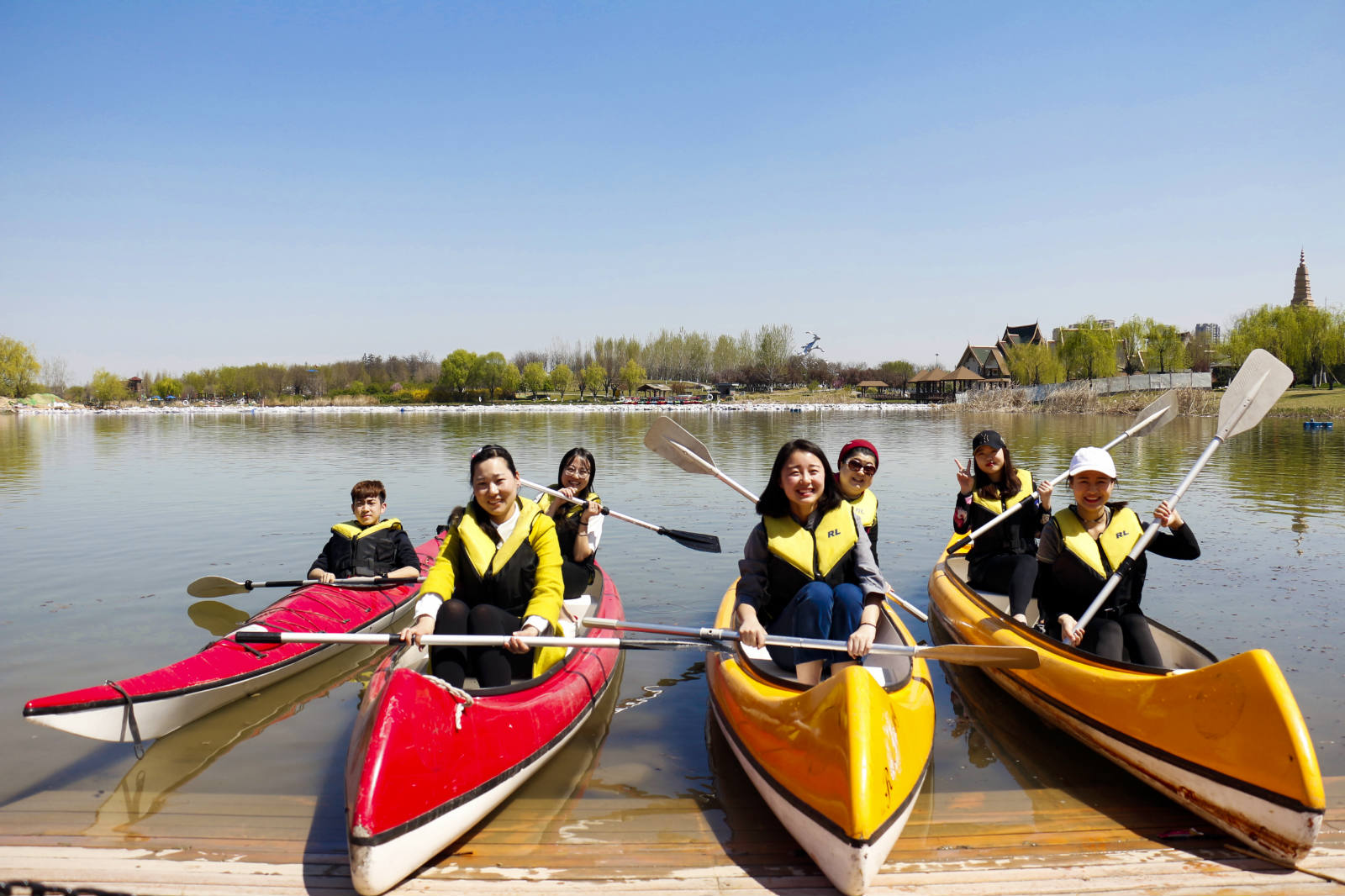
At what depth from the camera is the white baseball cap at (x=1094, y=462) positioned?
4.60 meters

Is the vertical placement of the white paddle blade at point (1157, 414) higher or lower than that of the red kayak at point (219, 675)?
higher

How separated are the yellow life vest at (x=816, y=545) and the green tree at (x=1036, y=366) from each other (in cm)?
6319

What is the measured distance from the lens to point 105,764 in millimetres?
4586

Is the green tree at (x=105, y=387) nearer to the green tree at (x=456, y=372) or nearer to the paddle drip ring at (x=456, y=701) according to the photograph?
the green tree at (x=456, y=372)

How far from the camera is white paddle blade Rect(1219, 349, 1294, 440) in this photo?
6.38 meters

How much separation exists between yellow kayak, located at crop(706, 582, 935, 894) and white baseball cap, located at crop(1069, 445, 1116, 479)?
5.48 feet

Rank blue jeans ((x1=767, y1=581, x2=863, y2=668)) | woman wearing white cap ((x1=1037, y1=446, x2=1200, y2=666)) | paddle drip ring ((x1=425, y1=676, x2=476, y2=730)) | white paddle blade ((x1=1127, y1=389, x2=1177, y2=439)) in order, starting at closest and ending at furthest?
paddle drip ring ((x1=425, y1=676, x2=476, y2=730)) → blue jeans ((x1=767, y1=581, x2=863, y2=668)) → woman wearing white cap ((x1=1037, y1=446, x2=1200, y2=666)) → white paddle blade ((x1=1127, y1=389, x2=1177, y2=439))

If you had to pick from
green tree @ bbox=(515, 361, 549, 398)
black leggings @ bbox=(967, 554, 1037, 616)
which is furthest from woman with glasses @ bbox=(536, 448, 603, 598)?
green tree @ bbox=(515, 361, 549, 398)

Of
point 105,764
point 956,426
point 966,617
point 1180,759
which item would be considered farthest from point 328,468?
point 956,426

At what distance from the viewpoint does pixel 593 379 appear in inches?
3979

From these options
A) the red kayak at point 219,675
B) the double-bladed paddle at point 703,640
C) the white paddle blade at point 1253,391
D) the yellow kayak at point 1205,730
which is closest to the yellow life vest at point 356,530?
the red kayak at point 219,675

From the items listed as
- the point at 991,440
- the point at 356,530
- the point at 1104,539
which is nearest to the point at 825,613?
the point at 1104,539

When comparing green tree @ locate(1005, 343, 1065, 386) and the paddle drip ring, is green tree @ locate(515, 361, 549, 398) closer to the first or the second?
green tree @ locate(1005, 343, 1065, 386)

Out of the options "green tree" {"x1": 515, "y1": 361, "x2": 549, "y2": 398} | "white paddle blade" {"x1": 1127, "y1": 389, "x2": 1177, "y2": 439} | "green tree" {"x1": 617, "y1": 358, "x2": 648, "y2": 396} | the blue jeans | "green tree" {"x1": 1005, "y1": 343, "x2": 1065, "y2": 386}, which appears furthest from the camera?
"green tree" {"x1": 617, "y1": 358, "x2": 648, "y2": 396}
